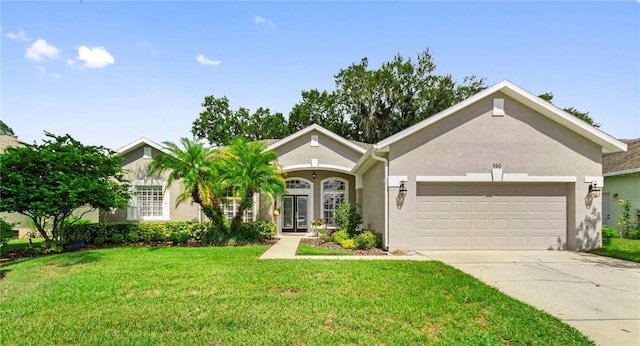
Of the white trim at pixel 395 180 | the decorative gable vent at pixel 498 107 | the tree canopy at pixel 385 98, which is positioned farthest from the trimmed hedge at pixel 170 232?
the tree canopy at pixel 385 98

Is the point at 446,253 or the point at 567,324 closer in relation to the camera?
the point at 567,324

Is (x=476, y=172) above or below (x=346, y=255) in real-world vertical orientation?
above

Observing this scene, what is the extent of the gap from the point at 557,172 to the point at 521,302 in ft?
25.5

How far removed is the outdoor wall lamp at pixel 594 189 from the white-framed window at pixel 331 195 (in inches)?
404

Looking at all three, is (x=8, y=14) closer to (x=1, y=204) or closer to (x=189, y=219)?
(x=1, y=204)

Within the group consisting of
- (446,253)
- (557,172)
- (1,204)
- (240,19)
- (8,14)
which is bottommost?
(446,253)

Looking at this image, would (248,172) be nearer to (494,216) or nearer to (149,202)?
(149,202)

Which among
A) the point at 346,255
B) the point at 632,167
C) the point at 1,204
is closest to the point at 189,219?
the point at 1,204

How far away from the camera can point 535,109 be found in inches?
449

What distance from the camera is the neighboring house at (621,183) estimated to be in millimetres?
15914

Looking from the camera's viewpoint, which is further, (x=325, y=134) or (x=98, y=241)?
(x=325, y=134)

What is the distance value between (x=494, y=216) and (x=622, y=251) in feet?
12.9

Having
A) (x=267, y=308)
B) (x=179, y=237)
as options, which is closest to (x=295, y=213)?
(x=179, y=237)

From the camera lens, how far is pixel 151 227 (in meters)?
14.5
